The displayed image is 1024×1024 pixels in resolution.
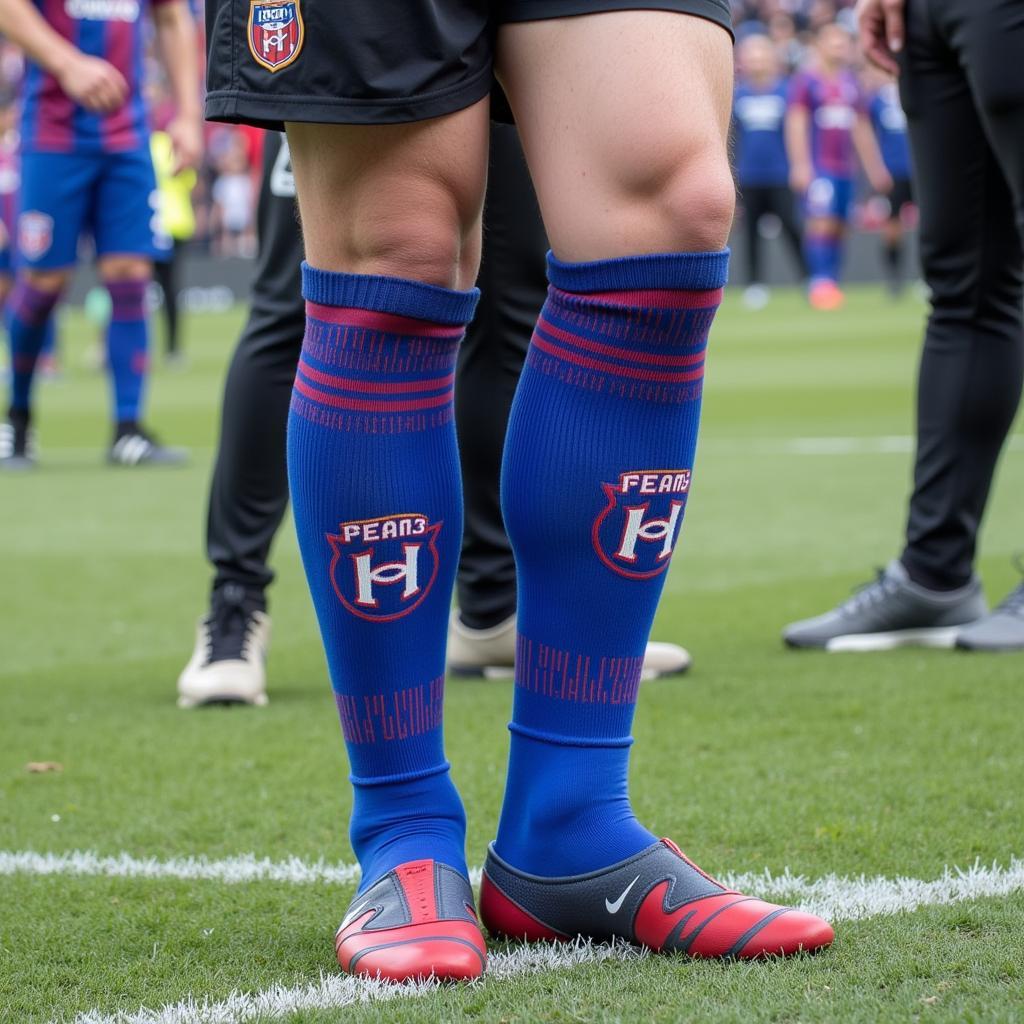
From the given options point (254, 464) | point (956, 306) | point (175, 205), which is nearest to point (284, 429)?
point (254, 464)

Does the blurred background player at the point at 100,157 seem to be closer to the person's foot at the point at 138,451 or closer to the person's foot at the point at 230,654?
the person's foot at the point at 138,451

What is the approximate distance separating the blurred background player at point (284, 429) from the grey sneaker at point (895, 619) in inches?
12.7

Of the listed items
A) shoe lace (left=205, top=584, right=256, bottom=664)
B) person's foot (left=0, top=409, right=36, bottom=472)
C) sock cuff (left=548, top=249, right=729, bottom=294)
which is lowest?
person's foot (left=0, top=409, right=36, bottom=472)

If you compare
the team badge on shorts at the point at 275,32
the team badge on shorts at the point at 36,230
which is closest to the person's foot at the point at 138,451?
the team badge on shorts at the point at 36,230

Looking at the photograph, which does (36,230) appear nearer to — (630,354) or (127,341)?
(127,341)

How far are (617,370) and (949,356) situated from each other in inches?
65.1

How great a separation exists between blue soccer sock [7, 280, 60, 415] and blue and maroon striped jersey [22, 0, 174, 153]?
1.79ft

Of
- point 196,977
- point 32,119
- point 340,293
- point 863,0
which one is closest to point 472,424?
point 863,0

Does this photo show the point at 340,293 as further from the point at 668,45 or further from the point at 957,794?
the point at 957,794

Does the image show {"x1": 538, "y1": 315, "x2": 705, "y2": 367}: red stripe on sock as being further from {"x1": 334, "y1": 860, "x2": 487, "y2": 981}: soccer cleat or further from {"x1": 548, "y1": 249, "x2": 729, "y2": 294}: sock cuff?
{"x1": 334, "y1": 860, "x2": 487, "y2": 981}: soccer cleat

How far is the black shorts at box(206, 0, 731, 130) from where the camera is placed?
4.83ft

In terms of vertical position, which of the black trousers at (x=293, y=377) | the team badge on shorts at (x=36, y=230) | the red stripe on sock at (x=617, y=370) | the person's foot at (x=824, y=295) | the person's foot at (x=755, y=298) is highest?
the red stripe on sock at (x=617, y=370)

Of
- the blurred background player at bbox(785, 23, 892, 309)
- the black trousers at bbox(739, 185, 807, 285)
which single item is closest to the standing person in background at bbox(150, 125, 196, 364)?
the blurred background player at bbox(785, 23, 892, 309)

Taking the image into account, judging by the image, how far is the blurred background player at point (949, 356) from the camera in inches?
117
